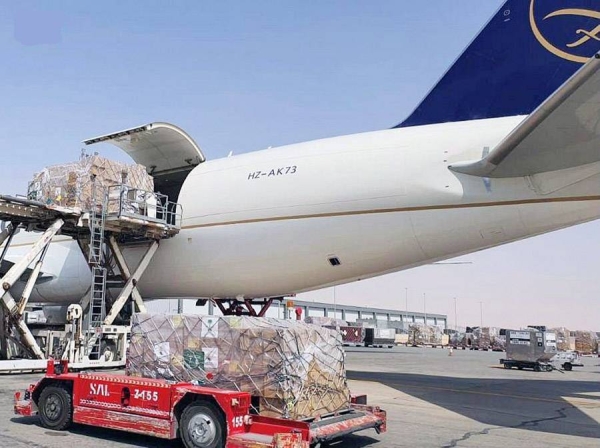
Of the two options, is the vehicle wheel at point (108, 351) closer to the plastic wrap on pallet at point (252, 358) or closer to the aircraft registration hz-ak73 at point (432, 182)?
the aircraft registration hz-ak73 at point (432, 182)

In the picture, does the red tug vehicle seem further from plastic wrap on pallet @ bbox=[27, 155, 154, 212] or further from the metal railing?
plastic wrap on pallet @ bbox=[27, 155, 154, 212]

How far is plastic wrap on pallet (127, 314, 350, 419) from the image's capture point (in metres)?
8.12

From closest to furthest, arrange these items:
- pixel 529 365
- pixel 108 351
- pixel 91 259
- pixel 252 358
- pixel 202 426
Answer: pixel 202 426
pixel 252 358
pixel 91 259
pixel 108 351
pixel 529 365

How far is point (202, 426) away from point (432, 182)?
8.40m

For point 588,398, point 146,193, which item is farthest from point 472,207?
point 146,193

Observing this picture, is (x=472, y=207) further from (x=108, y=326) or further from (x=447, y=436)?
(x=108, y=326)

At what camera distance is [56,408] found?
941cm

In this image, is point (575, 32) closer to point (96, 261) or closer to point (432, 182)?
point (432, 182)

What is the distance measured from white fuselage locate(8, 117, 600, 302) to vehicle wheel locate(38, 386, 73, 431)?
770 cm

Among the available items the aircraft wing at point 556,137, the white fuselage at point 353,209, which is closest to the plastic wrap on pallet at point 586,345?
the white fuselage at point 353,209

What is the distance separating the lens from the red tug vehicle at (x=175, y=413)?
291 inches

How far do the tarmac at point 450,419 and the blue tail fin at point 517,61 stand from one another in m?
6.98

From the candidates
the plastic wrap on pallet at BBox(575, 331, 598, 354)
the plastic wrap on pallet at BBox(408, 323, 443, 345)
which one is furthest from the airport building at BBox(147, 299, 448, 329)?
the plastic wrap on pallet at BBox(575, 331, 598, 354)

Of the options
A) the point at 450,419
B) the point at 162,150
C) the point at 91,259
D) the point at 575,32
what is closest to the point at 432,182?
the point at 575,32
